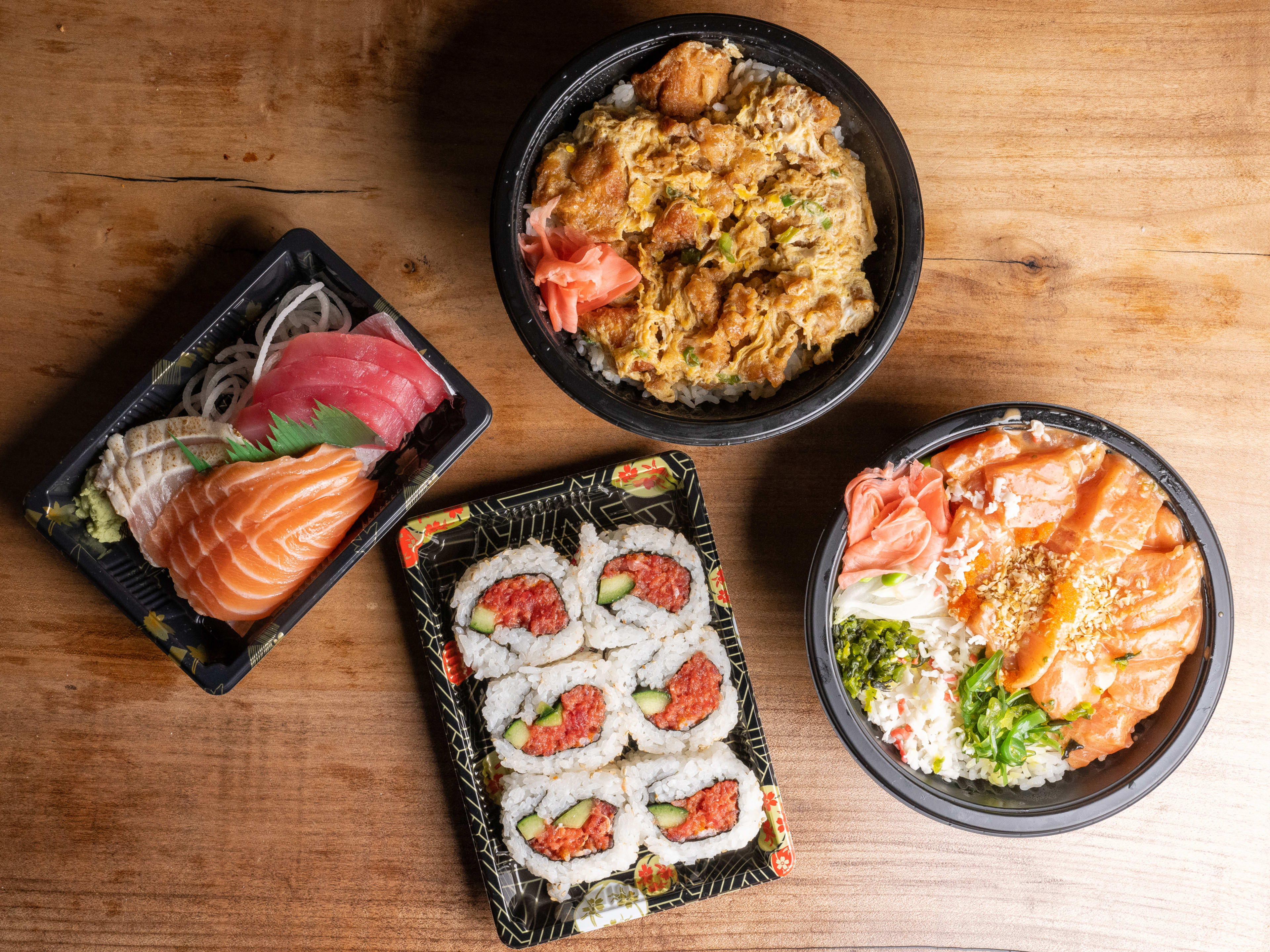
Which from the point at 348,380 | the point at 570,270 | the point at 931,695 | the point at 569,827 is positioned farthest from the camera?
the point at 569,827

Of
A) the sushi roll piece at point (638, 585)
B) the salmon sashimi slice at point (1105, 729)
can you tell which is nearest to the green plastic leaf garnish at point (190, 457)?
the sushi roll piece at point (638, 585)

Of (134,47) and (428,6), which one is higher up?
(428,6)

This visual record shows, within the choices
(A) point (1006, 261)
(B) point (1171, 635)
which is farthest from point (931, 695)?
(A) point (1006, 261)

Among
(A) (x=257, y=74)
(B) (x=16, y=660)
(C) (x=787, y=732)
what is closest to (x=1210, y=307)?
(C) (x=787, y=732)

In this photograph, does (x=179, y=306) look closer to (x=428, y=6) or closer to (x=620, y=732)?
(x=428, y=6)

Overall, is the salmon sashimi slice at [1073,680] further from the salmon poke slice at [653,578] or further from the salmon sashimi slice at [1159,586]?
the salmon poke slice at [653,578]

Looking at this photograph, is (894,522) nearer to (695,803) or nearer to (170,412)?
(695,803)
